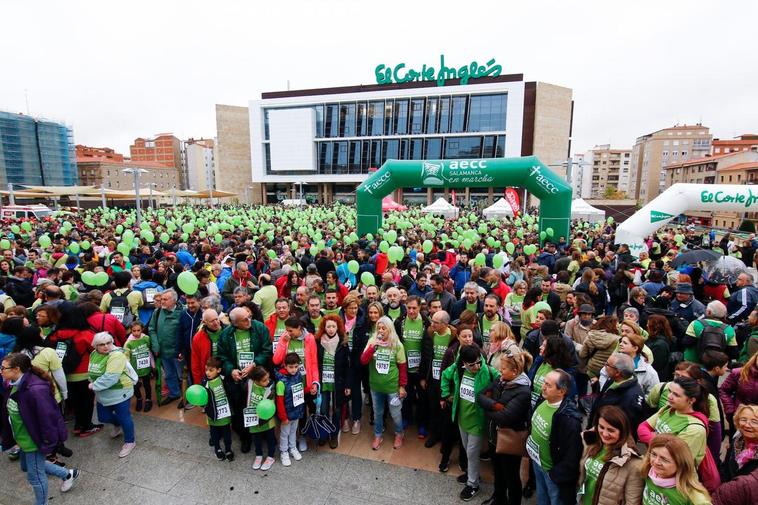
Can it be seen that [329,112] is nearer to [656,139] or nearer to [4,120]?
[4,120]

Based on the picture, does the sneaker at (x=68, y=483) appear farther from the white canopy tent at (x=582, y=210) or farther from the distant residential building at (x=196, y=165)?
the distant residential building at (x=196, y=165)

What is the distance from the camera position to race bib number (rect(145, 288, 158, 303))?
5.46 metres

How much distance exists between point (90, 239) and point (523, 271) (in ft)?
41.8

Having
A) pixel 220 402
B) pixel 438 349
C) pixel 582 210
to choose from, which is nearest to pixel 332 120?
pixel 582 210

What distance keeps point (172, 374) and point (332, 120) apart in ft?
168

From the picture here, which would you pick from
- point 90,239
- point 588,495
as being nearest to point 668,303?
point 588,495

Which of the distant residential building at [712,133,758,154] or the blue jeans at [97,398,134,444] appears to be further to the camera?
the distant residential building at [712,133,758,154]

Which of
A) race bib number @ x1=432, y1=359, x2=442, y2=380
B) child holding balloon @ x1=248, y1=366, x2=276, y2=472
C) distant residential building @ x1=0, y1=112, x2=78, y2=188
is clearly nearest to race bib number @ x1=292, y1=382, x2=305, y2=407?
child holding balloon @ x1=248, y1=366, x2=276, y2=472

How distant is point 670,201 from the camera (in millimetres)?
11664

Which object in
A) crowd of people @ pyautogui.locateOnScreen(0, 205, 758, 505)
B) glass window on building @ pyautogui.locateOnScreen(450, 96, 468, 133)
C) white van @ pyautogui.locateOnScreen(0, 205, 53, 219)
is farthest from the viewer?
glass window on building @ pyautogui.locateOnScreen(450, 96, 468, 133)

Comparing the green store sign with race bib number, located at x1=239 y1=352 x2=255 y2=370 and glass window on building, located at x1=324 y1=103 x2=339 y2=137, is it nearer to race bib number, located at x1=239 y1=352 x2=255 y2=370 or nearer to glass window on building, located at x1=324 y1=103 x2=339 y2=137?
glass window on building, located at x1=324 y1=103 x2=339 y2=137

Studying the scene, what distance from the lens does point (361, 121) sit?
168 feet

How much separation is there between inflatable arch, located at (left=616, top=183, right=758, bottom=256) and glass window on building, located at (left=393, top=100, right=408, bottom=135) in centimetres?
4071

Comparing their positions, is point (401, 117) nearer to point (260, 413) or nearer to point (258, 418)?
point (258, 418)
